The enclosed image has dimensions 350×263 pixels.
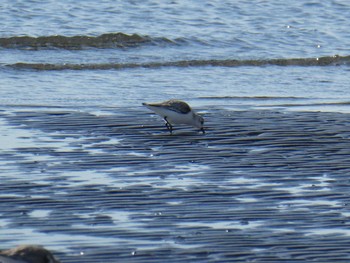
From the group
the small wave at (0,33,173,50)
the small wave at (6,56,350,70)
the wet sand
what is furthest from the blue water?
the wet sand

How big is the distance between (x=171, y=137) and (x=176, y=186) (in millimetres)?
2436

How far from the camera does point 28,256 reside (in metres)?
5.15

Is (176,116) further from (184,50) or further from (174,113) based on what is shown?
(184,50)

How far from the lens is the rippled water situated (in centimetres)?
656

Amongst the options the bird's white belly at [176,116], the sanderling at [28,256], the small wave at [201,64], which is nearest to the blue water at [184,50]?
the small wave at [201,64]

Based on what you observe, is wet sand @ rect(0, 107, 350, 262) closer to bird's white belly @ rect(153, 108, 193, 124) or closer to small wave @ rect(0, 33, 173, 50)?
bird's white belly @ rect(153, 108, 193, 124)

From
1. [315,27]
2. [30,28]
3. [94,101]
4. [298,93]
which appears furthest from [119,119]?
[315,27]

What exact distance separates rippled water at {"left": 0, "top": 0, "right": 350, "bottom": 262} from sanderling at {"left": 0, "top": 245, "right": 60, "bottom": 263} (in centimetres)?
77

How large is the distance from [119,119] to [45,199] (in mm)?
3542

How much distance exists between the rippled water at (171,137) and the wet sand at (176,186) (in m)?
0.02

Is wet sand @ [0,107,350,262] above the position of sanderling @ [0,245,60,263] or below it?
below

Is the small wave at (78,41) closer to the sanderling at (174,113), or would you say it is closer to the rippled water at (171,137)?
the rippled water at (171,137)

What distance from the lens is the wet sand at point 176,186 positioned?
6.36m

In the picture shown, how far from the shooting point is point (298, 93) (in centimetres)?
1299
